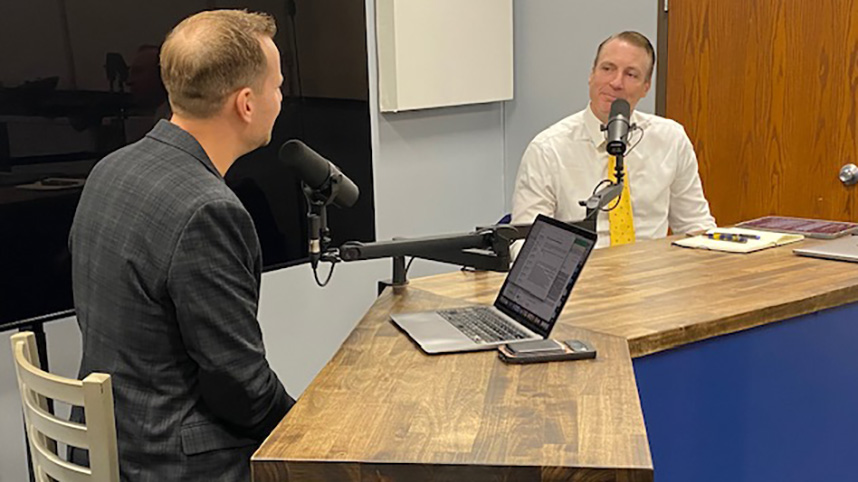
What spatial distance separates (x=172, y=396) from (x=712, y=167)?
2.72 metres

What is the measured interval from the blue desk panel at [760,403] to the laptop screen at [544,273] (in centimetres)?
21

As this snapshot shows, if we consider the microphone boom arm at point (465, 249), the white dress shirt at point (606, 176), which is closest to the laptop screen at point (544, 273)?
the microphone boom arm at point (465, 249)

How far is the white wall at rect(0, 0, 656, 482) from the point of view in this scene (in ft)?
11.7

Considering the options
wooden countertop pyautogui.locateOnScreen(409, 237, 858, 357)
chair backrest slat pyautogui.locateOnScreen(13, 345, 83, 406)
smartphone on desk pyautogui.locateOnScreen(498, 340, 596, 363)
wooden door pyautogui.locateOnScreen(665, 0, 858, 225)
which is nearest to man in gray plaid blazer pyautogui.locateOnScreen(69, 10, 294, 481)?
chair backrest slat pyautogui.locateOnScreen(13, 345, 83, 406)

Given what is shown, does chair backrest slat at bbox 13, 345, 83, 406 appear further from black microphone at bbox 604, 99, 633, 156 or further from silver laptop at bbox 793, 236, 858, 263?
silver laptop at bbox 793, 236, 858, 263

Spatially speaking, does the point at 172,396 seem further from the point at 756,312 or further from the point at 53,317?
the point at 756,312

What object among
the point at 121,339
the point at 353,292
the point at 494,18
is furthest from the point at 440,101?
the point at 121,339

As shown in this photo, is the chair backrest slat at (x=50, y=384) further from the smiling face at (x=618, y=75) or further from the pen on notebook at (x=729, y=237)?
the smiling face at (x=618, y=75)

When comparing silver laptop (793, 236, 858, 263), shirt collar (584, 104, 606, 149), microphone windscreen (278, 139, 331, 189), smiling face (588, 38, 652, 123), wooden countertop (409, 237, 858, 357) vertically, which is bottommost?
wooden countertop (409, 237, 858, 357)

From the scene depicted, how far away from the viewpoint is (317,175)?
1.83 metres

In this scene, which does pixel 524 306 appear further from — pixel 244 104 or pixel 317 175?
pixel 244 104

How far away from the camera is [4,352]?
262 cm

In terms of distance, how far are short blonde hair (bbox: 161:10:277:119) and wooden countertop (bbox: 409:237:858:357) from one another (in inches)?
27.6

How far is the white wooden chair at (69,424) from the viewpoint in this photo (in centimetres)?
147
